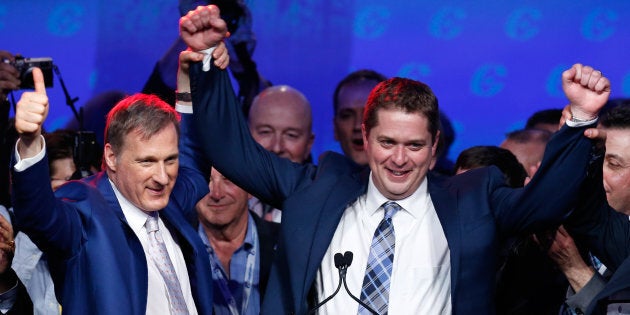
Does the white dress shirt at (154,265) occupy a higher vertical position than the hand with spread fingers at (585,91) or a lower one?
lower

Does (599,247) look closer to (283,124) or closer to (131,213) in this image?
(131,213)

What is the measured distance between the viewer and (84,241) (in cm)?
268

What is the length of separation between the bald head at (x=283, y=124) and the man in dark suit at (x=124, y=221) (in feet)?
4.48

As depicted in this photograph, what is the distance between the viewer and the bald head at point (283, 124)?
4500mm

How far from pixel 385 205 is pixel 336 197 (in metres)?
0.15

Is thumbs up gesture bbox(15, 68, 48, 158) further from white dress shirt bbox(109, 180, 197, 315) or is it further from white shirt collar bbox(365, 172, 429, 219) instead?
white shirt collar bbox(365, 172, 429, 219)

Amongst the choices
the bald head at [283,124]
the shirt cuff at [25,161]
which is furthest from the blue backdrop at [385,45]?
the shirt cuff at [25,161]

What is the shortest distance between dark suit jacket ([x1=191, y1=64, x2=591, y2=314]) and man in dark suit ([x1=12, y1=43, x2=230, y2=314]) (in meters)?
0.16

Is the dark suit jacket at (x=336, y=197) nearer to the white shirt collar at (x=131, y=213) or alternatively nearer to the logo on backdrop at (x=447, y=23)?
the white shirt collar at (x=131, y=213)

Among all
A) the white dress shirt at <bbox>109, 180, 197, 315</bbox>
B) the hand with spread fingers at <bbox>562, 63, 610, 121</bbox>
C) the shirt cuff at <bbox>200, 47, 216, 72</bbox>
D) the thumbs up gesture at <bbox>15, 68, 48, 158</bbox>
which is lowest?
the white dress shirt at <bbox>109, 180, 197, 315</bbox>

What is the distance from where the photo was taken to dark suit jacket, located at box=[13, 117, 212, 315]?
7.95 feet

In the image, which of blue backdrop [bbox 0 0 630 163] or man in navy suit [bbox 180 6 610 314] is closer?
man in navy suit [bbox 180 6 610 314]

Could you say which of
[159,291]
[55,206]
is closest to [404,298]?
[159,291]

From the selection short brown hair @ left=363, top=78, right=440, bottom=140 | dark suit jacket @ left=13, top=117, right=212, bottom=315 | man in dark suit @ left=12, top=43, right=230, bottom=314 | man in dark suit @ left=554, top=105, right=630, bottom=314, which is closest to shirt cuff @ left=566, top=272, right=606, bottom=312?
man in dark suit @ left=554, top=105, right=630, bottom=314
